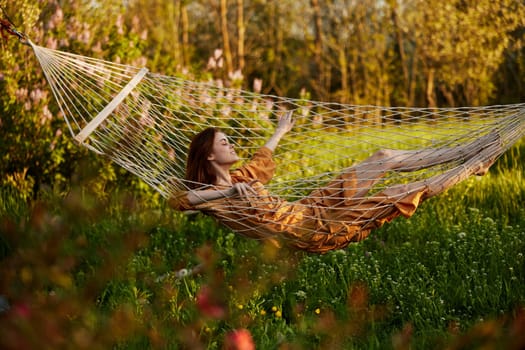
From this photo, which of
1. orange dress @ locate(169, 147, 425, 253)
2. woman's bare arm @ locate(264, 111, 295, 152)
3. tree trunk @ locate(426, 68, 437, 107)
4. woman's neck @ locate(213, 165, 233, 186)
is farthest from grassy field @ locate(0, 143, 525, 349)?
tree trunk @ locate(426, 68, 437, 107)

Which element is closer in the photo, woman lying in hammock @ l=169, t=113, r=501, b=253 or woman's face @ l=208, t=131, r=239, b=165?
woman lying in hammock @ l=169, t=113, r=501, b=253

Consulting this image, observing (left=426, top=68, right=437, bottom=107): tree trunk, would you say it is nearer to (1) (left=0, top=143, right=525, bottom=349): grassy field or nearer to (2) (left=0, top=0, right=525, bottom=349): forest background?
(2) (left=0, top=0, right=525, bottom=349): forest background

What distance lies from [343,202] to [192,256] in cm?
90

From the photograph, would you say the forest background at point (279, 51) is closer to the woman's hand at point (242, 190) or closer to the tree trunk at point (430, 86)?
the tree trunk at point (430, 86)

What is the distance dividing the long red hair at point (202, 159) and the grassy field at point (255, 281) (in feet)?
1.07

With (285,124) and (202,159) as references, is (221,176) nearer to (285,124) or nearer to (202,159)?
(202,159)

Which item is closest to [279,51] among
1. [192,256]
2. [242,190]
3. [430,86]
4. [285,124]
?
[430,86]

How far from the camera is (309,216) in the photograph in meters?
2.19

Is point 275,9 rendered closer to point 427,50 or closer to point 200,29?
point 200,29

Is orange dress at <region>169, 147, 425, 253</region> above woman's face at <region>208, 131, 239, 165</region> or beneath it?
beneath

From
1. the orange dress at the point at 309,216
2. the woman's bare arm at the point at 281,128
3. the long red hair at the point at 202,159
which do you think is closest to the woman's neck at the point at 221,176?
the long red hair at the point at 202,159

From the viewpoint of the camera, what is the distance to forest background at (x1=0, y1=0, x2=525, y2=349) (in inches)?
33.6

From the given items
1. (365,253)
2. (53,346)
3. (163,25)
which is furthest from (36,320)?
(163,25)

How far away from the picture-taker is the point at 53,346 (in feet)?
2.46
